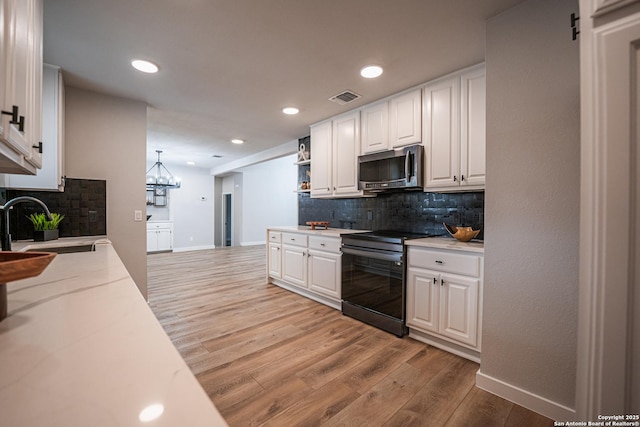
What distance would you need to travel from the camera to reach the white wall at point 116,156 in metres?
2.65

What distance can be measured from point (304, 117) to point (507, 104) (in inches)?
91.3

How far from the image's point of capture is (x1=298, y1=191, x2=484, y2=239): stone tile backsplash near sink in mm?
2430

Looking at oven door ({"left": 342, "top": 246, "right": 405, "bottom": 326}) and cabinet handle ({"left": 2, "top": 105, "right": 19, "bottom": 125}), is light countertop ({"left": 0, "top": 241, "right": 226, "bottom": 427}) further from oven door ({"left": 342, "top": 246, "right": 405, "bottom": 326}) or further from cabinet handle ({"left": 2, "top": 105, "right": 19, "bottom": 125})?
oven door ({"left": 342, "top": 246, "right": 405, "bottom": 326})

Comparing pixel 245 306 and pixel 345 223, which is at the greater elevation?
pixel 345 223

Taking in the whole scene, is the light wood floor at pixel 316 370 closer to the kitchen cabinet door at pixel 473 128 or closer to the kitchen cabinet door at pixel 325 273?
the kitchen cabinet door at pixel 325 273

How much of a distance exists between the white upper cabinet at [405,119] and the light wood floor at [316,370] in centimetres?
183

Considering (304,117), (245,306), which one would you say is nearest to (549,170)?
(304,117)

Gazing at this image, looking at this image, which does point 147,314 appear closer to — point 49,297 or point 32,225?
point 49,297

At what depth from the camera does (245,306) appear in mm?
3180

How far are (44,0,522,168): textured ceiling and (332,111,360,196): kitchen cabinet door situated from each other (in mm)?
223

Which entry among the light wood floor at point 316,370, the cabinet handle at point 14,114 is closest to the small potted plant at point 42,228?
the light wood floor at point 316,370

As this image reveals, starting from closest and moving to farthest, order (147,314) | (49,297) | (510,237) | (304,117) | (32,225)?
1. (147,314)
2. (49,297)
3. (510,237)
4. (32,225)
5. (304,117)

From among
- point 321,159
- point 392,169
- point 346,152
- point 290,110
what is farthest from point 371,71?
point 321,159

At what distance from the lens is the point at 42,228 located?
2.39m
